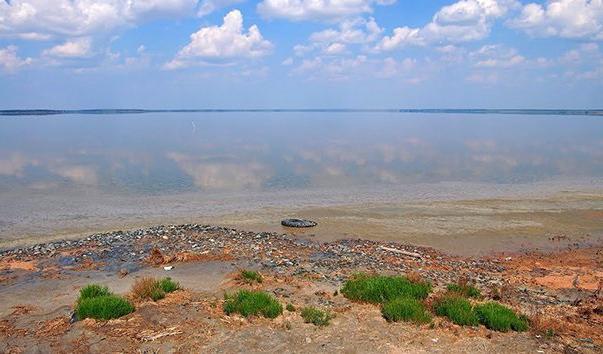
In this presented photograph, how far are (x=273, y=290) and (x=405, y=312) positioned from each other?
3.64 metres

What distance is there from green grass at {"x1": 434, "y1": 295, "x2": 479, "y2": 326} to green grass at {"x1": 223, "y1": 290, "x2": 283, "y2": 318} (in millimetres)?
3570

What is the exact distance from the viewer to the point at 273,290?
523 inches

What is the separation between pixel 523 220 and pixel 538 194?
370 inches

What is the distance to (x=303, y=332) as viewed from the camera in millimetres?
10719

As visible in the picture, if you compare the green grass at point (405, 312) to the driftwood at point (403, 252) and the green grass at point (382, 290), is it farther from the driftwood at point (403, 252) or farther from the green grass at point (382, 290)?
the driftwood at point (403, 252)

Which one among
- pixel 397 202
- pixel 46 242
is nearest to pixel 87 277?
pixel 46 242

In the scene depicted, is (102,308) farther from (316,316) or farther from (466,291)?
(466,291)

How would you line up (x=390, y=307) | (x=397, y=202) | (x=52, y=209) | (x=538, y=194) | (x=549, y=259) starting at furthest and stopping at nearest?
(x=538, y=194)
(x=397, y=202)
(x=52, y=209)
(x=549, y=259)
(x=390, y=307)

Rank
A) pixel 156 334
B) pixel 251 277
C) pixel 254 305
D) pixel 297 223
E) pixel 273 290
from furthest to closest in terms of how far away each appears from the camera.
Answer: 1. pixel 297 223
2. pixel 251 277
3. pixel 273 290
4. pixel 254 305
5. pixel 156 334

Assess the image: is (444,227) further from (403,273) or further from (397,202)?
(403,273)

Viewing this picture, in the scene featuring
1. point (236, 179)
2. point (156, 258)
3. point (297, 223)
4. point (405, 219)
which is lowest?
point (236, 179)

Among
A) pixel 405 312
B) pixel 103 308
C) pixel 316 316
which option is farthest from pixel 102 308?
pixel 405 312

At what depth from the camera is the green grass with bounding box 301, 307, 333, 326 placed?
11.0m

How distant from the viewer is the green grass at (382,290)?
12.4 m
